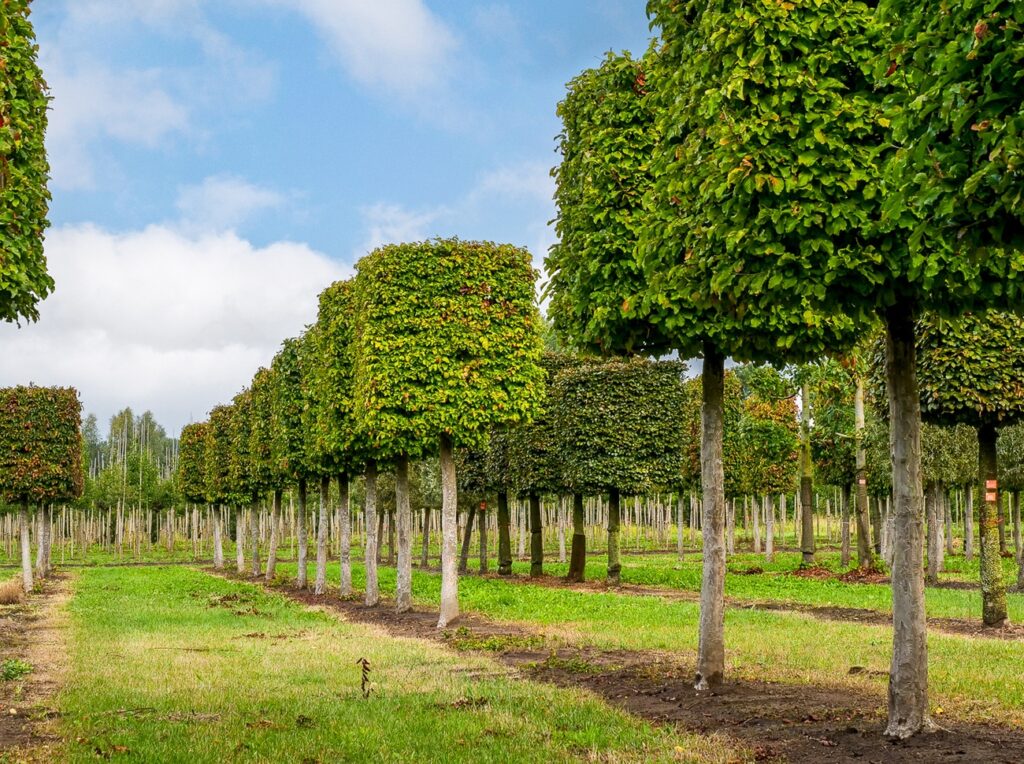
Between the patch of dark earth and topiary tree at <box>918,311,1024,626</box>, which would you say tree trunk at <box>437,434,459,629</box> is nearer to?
the patch of dark earth

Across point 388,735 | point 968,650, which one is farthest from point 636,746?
point 968,650

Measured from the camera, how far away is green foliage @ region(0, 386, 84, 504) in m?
34.0

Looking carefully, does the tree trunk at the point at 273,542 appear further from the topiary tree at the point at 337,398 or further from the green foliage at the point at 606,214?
the green foliage at the point at 606,214

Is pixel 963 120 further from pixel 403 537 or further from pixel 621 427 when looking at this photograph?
pixel 621 427

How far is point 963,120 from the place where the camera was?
17.6 ft

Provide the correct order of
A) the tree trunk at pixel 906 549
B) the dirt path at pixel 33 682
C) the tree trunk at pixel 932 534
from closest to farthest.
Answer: the tree trunk at pixel 906 549 < the dirt path at pixel 33 682 < the tree trunk at pixel 932 534

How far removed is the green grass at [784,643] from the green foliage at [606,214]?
16.9 ft

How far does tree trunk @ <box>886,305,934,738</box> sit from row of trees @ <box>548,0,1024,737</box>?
18 mm

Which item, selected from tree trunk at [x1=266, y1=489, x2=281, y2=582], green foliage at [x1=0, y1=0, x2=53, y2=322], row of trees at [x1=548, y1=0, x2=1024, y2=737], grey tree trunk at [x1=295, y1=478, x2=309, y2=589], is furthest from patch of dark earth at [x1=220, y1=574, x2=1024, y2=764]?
tree trunk at [x1=266, y1=489, x2=281, y2=582]

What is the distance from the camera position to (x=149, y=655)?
15891 mm

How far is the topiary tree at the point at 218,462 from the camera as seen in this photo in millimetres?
47781

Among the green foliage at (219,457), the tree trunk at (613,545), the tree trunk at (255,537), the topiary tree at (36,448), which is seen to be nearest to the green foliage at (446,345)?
the tree trunk at (613,545)

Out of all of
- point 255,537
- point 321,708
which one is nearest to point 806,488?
point 255,537

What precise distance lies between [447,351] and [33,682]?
10830 mm
